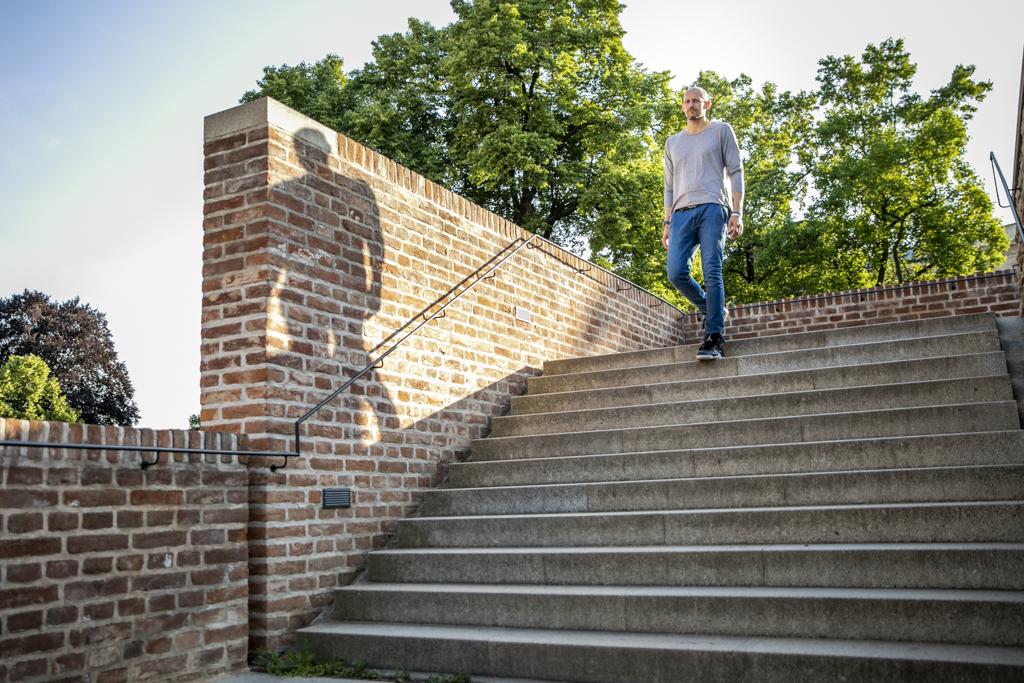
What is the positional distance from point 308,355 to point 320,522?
910 mm

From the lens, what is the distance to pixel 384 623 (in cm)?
429

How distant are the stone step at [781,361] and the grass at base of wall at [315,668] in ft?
10.3

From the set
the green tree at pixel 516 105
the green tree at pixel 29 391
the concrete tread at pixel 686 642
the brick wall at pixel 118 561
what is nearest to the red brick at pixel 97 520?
the brick wall at pixel 118 561

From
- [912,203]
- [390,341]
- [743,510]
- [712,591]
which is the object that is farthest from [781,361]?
[912,203]

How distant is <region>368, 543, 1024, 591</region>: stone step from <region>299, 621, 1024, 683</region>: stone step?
38cm

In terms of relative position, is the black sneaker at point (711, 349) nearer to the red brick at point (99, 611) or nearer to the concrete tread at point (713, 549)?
the concrete tread at point (713, 549)

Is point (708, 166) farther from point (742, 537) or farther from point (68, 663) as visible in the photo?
point (68, 663)

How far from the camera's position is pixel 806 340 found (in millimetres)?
6203

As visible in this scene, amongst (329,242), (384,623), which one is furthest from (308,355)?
(384,623)

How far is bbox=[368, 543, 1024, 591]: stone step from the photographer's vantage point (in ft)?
11.1

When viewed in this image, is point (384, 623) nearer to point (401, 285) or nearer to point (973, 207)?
point (401, 285)

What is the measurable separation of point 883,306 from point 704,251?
181 inches

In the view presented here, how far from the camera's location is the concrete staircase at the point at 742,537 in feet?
10.6

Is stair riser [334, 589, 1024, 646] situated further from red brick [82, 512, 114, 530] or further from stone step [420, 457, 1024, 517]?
red brick [82, 512, 114, 530]
